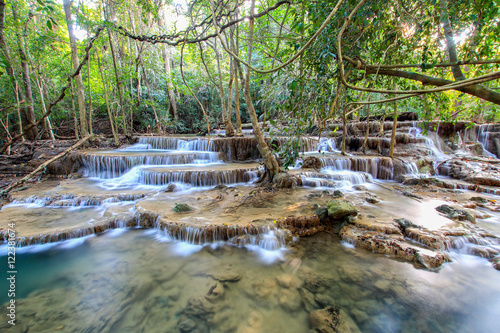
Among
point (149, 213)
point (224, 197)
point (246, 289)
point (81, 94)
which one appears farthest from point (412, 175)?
point (81, 94)

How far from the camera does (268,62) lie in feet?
32.2

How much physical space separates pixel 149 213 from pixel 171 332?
2.80 metres

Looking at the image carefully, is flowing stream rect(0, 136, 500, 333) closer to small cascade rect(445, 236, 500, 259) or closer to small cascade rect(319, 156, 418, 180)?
small cascade rect(445, 236, 500, 259)

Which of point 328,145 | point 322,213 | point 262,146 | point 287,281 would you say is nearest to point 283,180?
point 262,146

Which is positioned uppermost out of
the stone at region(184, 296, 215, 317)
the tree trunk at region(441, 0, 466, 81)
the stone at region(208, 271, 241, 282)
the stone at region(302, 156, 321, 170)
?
the tree trunk at region(441, 0, 466, 81)

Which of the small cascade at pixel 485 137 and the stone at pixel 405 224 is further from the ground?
the small cascade at pixel 485 137

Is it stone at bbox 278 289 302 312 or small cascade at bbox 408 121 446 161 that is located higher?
small cascade at bbox 408 121 446 161

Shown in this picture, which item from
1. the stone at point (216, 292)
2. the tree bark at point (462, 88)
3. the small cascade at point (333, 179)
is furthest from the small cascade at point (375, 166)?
the stone at point (216, 292)

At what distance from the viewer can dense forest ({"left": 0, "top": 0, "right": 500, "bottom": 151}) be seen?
2326 mm

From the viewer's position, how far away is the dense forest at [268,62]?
2326mm

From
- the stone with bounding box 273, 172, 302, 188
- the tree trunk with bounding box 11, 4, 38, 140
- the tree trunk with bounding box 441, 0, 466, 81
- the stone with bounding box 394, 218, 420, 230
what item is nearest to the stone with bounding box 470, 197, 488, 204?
the stone with bounding box 394, 218, 420, 230

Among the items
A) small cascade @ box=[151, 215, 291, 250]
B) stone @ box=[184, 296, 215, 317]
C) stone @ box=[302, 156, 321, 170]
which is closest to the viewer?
stone @ box=[184, 296, 215, 317]

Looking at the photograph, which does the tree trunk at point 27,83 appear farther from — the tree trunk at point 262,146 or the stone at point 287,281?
the stone at point 287,281

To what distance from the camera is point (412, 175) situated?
8180 millimetres
